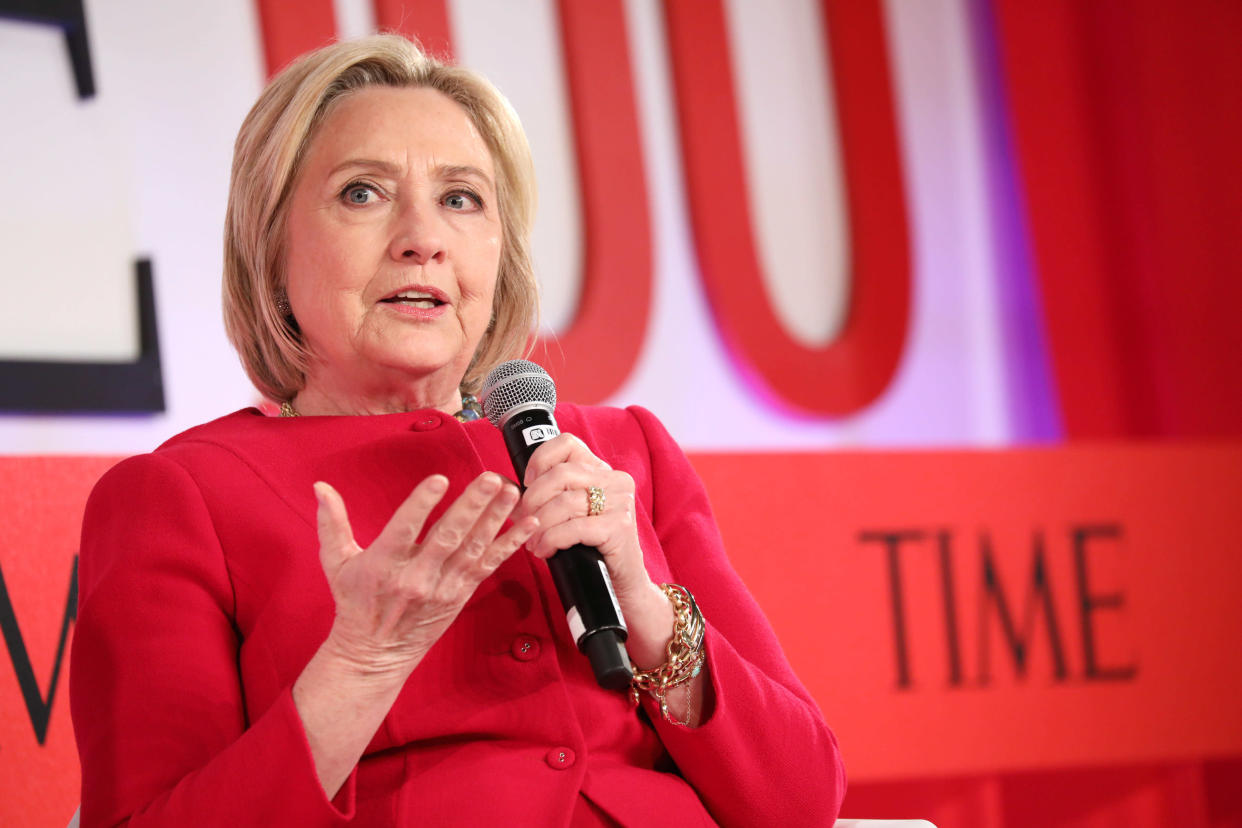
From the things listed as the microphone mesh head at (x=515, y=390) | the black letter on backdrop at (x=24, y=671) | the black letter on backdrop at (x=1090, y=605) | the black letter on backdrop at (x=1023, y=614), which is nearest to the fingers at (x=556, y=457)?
the microphone mesh head at (x=515, y=390)

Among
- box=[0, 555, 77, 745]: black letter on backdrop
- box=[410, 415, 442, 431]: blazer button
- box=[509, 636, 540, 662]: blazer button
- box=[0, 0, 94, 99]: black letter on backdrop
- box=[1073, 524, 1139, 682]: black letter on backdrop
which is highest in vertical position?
box=[0, 0, 94, 99]: black letter on backdrop

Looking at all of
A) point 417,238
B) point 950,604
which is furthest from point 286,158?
point 950,604

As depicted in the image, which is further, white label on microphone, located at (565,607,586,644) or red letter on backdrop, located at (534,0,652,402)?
red letter on backdrop, located at (534,0,652,402)

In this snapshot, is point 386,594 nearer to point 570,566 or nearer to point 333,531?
point 333,531

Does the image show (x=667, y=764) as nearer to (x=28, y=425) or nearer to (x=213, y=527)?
(x=213, y=527)

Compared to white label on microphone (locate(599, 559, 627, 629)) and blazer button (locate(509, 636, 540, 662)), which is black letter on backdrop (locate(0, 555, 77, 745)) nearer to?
blazer button (locate(509, 636, 540, 662))

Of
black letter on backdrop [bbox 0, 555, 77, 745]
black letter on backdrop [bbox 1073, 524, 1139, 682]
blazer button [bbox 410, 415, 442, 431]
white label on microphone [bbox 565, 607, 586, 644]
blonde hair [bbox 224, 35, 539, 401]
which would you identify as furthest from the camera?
black letter on backdrop [bbox 1073, 524, 1139, 682]

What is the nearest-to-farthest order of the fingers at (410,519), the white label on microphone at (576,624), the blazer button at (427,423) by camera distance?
the fingers at (410,519) < the white label on microphone at (576,624) < the blazer button at (427,423)

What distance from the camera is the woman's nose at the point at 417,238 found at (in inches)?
62.4

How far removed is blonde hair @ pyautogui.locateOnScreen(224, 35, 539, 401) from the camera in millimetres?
1685

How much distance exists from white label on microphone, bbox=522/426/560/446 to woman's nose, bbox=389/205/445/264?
382 millimetres

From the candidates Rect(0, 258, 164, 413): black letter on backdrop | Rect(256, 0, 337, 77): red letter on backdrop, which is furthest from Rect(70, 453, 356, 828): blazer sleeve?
Rect(256, 0, 337, 77): red letter on backdrop

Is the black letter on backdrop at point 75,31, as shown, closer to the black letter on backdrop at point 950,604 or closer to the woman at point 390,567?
the woman at point 390,567

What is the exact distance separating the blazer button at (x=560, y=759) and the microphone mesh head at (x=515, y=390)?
0.38m
